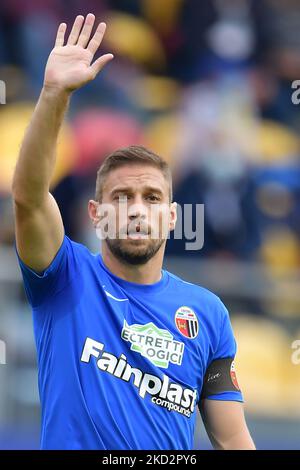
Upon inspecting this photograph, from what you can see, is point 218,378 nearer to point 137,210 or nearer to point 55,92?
point 137,210

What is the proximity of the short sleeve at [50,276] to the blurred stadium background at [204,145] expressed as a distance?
3.27m

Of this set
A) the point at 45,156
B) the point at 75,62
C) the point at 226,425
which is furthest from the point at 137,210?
the point at 226,425

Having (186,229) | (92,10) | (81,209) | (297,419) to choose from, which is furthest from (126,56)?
(297,419)

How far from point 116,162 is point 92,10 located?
24.2ft

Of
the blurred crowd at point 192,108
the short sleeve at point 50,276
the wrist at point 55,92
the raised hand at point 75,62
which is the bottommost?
the short sleeve at point 50,276

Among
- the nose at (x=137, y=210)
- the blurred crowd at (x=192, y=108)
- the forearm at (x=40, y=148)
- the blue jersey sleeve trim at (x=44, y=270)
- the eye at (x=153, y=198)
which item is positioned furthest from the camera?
the blurred crowd at (x=192, y=108)

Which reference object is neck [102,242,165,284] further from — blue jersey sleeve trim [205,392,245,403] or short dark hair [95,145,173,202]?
blue jersey sleeve trim [205,392,245,403]

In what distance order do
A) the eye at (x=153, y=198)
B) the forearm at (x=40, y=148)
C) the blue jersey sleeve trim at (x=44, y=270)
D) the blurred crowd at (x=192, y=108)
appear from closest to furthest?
the forearm at (x=40, y=148) < the blue jersey sleeve trim at (x=44, y=270) < the eye at (x=153, y=198) < the blurred crowd at (x=192, y=108)

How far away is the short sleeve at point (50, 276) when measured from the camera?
3479 millimetres

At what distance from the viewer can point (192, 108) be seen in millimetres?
10297

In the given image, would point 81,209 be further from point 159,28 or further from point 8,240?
point 159,28

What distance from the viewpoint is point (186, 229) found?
7789 mm

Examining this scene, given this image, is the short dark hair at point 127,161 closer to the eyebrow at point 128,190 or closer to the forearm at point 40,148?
the eyebrow at point 128,190

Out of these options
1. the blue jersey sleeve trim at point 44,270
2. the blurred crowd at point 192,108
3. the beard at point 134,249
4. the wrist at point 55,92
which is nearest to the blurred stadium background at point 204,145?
the blurred crowd at point 192,108
